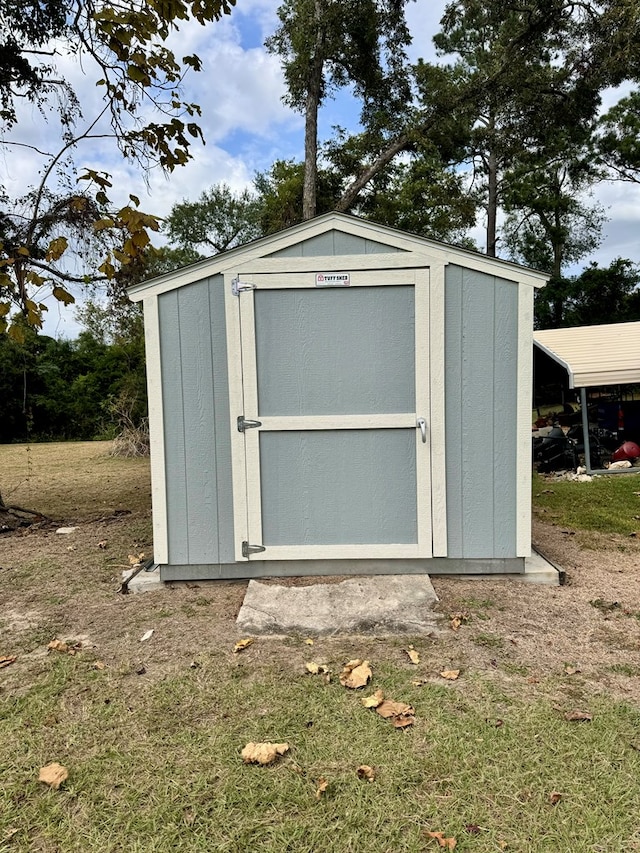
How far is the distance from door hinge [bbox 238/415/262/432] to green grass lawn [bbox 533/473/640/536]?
11.6 ft

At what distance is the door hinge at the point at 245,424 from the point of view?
143 inches

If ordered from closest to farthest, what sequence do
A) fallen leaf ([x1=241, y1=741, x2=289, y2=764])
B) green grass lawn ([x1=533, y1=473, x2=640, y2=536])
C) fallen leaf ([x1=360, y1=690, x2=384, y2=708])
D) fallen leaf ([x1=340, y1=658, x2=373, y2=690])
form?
fallen leaf ([x1=241, y1=741, x2=289, y2=764]), fallen leaf ([x1=360, y1=690, x2=384, y2=708]), fallen leaf ([x1=340, y1=658, x2=373, y2=690]), green grass lawn ([x1=533, y1=473, x2=640, y2=536])

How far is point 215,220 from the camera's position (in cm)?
2852

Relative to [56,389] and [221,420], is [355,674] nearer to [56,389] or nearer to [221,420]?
[221,420]

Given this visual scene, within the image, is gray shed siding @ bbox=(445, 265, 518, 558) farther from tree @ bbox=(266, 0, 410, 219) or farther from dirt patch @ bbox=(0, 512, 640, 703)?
tree @ bbox=(266, 0, 410, 219)

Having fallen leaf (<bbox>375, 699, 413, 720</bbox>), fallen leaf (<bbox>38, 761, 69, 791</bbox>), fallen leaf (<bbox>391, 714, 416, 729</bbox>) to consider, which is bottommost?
fallen leaf (<bbox>38, 761, 69, 791</bbox>)

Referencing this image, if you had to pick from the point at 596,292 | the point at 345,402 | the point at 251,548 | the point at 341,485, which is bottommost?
the point at 251,548

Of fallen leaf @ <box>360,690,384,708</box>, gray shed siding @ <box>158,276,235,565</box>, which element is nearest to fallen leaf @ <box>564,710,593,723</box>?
fallen leaf @ <box>360,690,384,708</box>

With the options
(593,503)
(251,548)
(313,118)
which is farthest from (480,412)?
(313,118)

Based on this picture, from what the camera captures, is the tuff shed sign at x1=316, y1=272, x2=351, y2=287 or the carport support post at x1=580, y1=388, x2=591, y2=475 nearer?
the tuff shed sign at x1=316, y1=272, x2=351, y2=287

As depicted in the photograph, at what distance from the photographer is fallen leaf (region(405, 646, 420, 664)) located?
2.71 meters

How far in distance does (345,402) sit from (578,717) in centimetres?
214

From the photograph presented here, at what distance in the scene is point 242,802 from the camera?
182 cm

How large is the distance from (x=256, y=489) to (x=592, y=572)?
2.52 metres
